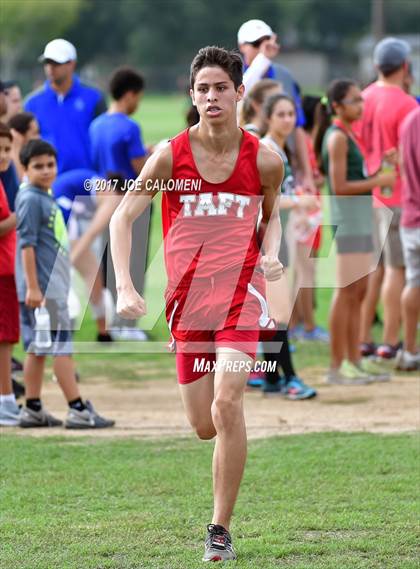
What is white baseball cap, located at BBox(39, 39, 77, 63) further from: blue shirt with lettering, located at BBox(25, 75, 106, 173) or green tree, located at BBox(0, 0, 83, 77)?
green tree, located at BBox(0, 0, 83, 77)

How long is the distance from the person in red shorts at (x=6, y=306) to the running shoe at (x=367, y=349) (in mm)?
3576

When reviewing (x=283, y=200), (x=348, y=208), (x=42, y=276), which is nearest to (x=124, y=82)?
(x=283, y=200)

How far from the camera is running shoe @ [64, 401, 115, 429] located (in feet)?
27.1

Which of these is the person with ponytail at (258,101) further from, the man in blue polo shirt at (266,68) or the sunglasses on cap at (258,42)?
the sunglasses on cap at (258,42)

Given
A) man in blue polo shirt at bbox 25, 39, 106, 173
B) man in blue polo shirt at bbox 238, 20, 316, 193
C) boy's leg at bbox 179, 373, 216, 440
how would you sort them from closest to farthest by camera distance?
boy's leg at bbox 179, 373, 216, 440, man in blue polo shirt at bbox 238, 20, 316, 193, man in blue polo shirt at bbox 25, 39, 106, 173

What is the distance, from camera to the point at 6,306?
8320mm

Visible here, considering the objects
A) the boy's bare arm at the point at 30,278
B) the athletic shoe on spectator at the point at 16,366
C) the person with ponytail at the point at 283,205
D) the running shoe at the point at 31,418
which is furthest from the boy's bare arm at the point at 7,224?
the athletic shoe on spectator at the point at 16,366

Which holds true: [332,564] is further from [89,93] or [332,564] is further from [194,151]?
[89,93]

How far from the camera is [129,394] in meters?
9.54

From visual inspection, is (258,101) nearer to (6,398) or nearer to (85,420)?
(85,420)

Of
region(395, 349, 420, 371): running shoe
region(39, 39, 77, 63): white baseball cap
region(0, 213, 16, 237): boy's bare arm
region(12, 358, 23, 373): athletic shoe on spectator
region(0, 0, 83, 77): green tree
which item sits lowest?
region(12, 358, 23, 373): athletic shoe on spectator

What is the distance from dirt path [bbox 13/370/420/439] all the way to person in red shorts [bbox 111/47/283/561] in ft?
8.21

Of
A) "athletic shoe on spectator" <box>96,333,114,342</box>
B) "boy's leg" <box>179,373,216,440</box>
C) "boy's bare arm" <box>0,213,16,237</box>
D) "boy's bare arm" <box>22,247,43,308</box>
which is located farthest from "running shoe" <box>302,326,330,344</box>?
"boy's leg" <box>179,373,216,440</box>

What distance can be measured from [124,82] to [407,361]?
3.53 m
